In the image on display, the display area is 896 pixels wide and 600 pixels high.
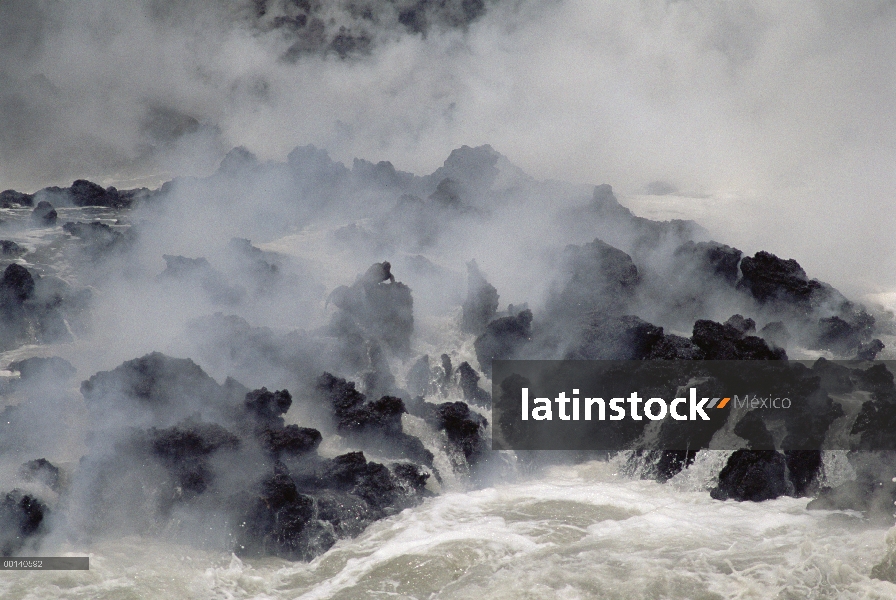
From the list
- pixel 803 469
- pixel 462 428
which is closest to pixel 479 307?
pixel 462 428

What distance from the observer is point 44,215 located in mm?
16969

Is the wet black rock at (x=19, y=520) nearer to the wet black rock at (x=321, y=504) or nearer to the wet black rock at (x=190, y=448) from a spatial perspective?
the wet black rock at (x=190, y=448)

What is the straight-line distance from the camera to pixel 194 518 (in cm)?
927

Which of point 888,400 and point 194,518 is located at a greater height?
point 888,400

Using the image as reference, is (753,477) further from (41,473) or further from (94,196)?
(94,196)

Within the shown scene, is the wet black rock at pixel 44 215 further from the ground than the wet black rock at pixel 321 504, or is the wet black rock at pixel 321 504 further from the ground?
Answer: the wet black rock at pixel 44 215

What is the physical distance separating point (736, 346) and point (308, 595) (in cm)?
727

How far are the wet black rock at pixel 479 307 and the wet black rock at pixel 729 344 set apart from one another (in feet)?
11.8

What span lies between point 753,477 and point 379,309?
6.73m

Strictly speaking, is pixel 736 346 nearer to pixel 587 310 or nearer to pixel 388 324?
Answer: pixel 587 310

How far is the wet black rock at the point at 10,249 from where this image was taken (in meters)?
15.2

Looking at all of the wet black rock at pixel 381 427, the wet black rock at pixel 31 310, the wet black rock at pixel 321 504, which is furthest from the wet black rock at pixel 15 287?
→ the wet black rock at pixel 321 504

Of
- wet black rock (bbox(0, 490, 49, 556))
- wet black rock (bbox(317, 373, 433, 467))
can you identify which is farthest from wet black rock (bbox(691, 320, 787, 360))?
wet black rock (bbox(0, 490, 49, 556))

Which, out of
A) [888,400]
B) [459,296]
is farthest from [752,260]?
[459,296]
